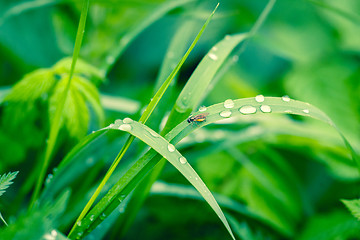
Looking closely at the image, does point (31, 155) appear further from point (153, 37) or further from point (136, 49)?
point (153, 37)

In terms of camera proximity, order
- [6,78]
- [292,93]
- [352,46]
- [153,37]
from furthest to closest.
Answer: [153,37] < [352,46] < [292,93] < [6,78]

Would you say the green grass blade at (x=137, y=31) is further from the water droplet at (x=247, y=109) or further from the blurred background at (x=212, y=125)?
the water droplet at (x=247, y=109)

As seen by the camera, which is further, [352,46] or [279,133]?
[352,46]

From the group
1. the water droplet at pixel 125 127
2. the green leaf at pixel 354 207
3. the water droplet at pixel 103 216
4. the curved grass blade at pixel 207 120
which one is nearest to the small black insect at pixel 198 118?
the curved grass blade at pixel 207 120

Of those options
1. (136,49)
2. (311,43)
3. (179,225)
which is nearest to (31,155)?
(179,225)

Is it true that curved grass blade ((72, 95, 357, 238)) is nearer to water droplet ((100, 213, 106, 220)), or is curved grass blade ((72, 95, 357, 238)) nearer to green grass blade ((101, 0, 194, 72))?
water droplet ((100, 213, 106, 220))

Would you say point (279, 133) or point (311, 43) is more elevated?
point (311, 43)
